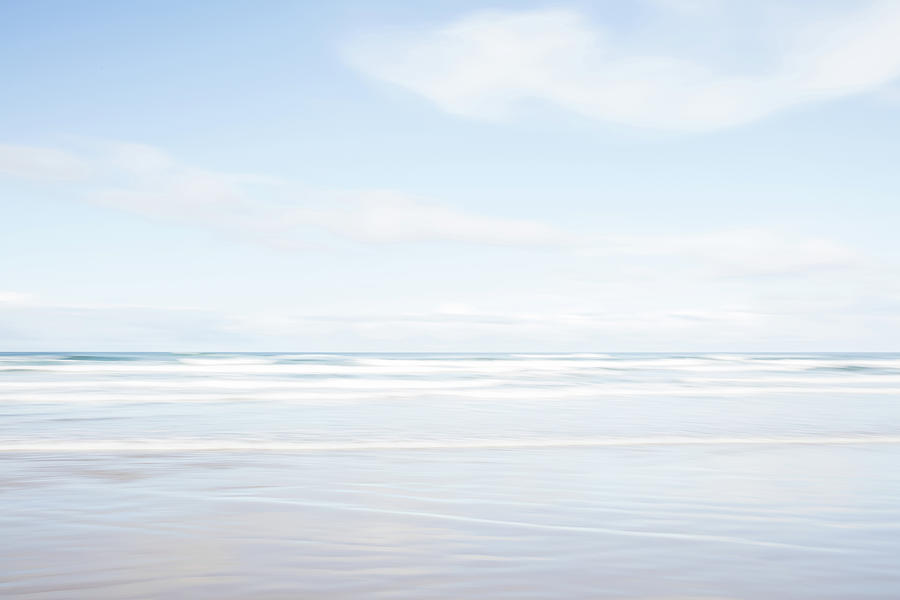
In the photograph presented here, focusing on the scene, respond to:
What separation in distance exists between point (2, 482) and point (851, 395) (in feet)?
63.0

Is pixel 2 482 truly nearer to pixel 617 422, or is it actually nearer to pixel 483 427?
pixel 483 427

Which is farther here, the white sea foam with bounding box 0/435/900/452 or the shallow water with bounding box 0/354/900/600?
the white sea foam with bounding box 0/435/900/452

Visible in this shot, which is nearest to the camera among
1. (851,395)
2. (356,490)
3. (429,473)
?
(356,490)

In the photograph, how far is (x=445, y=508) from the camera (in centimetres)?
548

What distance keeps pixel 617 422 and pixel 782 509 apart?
6.04 metres

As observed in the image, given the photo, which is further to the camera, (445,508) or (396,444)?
(396,444)

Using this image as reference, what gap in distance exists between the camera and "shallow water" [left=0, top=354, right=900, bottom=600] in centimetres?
378

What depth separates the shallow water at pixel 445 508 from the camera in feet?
12.4

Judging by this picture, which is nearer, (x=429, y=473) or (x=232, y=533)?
(x=232, y=533)

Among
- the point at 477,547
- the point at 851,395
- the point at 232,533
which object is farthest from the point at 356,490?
the point at 851,395

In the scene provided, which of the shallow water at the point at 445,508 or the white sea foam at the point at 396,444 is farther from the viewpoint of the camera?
the white sea foam at the point at 396,444

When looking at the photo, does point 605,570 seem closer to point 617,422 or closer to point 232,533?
point 232,533

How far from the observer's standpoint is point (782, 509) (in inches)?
215

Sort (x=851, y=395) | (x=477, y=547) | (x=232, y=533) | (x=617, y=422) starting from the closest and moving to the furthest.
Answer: (x=477, y=547)
(x=232, y=533)
(x=617, y=422)
(x=851, y=395)
